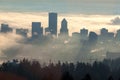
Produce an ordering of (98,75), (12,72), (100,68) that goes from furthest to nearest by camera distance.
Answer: (100,68), (98,75), (12,72)

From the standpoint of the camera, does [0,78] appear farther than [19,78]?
No

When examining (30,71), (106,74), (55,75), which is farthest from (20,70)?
(106,74)

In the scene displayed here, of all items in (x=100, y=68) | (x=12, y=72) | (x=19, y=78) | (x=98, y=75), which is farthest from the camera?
(x=100, y=68)

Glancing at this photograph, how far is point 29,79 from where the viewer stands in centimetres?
15325

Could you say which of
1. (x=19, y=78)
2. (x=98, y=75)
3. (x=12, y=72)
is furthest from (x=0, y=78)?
(x=98, y=75)

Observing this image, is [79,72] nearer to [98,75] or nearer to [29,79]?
[98,75]

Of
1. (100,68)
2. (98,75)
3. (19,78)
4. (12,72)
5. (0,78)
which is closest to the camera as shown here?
(0,78)

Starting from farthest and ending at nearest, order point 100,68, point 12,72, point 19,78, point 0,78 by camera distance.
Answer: point 100,68, point 12,72, point 19,78, point 0,78

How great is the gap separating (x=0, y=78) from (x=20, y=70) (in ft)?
110

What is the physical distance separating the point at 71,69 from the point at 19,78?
3764 cm

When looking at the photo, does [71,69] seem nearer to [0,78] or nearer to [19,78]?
[19,78]

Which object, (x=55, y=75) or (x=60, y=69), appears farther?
(x=60, y=69)

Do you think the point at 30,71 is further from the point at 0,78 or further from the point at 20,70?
the point at 0,78

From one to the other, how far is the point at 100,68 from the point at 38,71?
2715 centimetres
